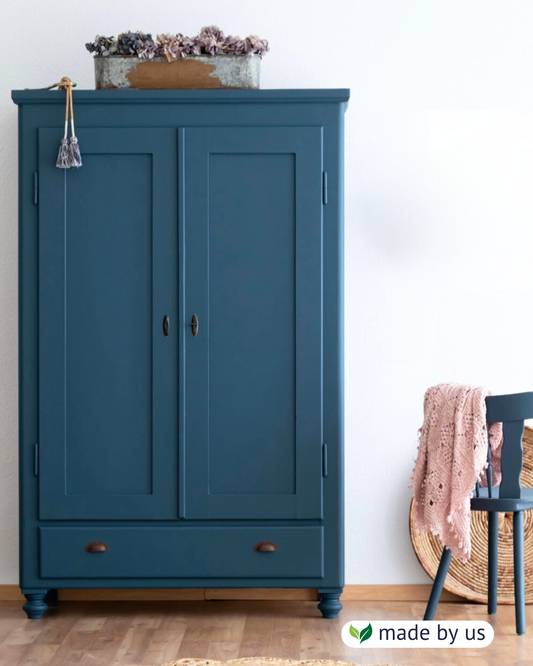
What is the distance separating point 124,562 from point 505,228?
1.87 meters

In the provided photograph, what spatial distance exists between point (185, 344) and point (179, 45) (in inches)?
39.3

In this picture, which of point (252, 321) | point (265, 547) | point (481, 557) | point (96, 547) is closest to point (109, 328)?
point (252, 321)

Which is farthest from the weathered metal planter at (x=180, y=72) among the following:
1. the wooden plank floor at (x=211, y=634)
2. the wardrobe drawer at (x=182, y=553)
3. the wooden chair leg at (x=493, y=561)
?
the wooden plank floor at (x=211, y=634)

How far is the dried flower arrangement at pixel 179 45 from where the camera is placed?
8.38ft

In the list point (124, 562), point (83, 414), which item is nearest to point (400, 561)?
point (124, 562)

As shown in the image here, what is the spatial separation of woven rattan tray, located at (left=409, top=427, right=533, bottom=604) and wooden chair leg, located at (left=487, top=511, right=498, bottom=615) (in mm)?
217

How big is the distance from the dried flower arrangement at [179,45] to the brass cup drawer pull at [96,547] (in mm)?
1626

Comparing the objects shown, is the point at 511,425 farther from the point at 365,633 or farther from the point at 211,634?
the point at 211,634

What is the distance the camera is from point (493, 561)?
2.57m

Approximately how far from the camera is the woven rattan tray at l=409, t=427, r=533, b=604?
112 inches

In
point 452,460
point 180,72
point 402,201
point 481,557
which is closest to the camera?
point 452,460

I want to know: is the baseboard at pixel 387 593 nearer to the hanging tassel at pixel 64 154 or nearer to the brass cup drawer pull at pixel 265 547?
the brass cup drawer pull at pixel 265 547

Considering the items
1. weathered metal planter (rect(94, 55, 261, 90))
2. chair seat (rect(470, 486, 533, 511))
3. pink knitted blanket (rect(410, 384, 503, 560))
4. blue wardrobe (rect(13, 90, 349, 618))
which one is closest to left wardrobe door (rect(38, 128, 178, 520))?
blue wardrobe (rect(13, 90, 349, 618))

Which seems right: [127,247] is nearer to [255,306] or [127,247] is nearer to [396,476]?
[255,306]
